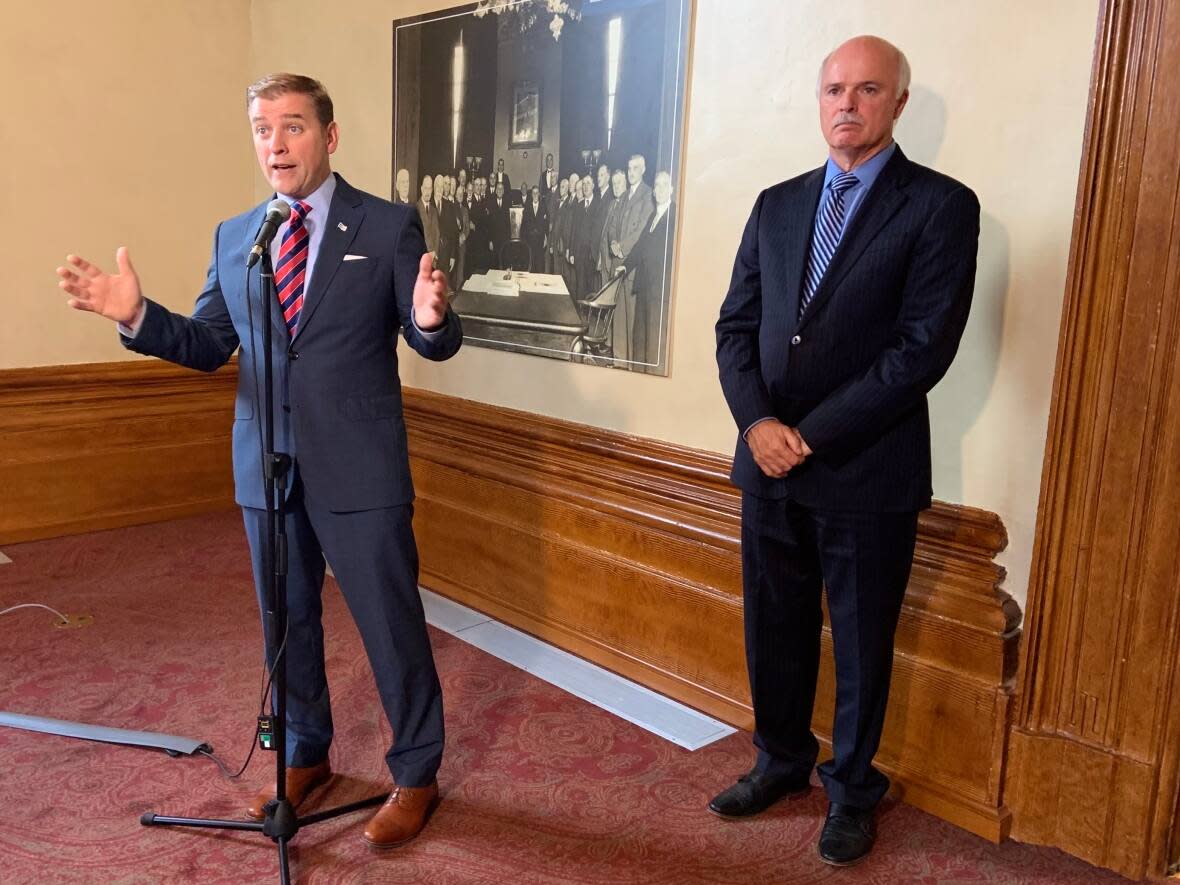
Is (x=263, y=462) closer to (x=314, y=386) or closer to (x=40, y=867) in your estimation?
(x=314, y=386)

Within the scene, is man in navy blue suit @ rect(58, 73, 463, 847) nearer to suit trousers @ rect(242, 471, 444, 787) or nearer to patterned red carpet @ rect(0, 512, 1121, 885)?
suit trousers @ rect(242, 471, 444, 787)

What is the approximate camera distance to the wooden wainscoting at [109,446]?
492 centimetres

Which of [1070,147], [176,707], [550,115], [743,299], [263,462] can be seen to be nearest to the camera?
[263,462]

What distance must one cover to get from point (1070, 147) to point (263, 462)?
Result: 78.7 inches

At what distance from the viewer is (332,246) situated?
244 cm

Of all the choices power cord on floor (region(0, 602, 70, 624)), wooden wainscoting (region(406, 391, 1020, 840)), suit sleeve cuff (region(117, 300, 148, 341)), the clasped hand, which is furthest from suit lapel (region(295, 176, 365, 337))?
power cord on floor (region(0, 602, 70, 624))

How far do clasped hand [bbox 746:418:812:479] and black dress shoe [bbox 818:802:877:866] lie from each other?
0.87 m

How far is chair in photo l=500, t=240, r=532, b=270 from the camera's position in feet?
12.8

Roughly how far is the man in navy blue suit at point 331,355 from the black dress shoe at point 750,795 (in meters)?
0.77

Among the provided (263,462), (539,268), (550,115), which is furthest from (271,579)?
(550,115)

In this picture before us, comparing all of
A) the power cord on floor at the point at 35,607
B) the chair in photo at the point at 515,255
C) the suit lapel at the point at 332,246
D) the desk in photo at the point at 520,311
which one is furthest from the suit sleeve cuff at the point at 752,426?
the power cord on floor at the point at 35,607

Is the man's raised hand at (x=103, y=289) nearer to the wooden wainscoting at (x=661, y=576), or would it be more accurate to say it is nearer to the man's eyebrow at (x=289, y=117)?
the man's eyebrow at (x=289, y=117)

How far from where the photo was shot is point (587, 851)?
2.59 meters

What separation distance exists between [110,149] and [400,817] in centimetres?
383
